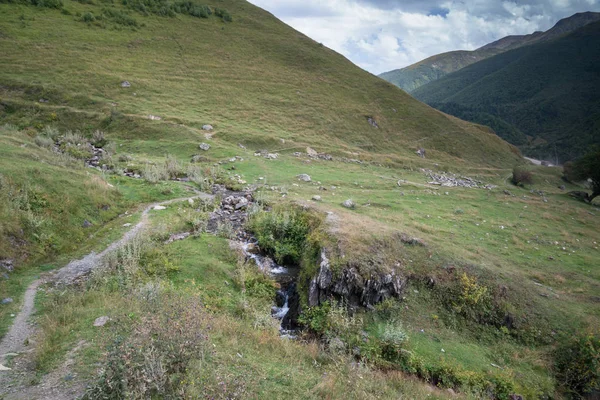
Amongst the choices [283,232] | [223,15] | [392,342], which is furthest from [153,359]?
[223,15]

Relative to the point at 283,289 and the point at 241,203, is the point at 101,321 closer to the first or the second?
the point at 283,289

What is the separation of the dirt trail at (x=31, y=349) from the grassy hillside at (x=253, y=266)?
10cm

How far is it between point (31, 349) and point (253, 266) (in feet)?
29.9

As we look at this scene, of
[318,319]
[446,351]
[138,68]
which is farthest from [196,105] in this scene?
[446,351]

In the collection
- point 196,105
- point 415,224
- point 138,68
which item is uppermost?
point 138,68

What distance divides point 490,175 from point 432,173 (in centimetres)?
1692

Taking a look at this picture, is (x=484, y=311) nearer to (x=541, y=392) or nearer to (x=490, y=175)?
(x=541, y=392)

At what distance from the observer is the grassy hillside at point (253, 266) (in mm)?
8008

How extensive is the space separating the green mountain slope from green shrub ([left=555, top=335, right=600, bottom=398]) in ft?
131

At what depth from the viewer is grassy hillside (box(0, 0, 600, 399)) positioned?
801 centimetres

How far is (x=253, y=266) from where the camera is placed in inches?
622

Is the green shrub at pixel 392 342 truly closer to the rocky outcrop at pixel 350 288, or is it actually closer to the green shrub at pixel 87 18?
the rocky outcrop at pixel 350 288

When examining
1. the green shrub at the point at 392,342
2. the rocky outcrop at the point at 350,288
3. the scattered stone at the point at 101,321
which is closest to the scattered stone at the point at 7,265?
the scattered stone at the point at 101,321

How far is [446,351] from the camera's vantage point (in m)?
12.2
